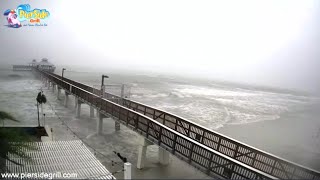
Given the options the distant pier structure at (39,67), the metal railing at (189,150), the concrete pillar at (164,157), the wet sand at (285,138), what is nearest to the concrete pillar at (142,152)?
the metal railing at (189,150)

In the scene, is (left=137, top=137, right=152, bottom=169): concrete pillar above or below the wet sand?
above

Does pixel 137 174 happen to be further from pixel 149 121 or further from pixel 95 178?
pixel 95 178

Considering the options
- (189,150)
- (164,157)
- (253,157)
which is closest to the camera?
(189,150)

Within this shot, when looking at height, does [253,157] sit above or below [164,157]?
above

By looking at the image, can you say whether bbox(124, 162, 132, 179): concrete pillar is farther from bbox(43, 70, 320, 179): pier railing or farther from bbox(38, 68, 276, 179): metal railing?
bbox(43, 70, 320, 179): pier railing

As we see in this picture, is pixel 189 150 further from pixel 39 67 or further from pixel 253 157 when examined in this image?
pixel 39 67

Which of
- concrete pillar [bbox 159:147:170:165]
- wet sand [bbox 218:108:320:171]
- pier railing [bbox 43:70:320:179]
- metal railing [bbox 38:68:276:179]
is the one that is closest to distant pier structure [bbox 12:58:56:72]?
wet sand [bbox 218:108:320:171]

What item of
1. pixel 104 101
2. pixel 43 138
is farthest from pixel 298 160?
pixel 43 138

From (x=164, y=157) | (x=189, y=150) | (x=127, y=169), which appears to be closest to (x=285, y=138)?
(x=164, y=157)

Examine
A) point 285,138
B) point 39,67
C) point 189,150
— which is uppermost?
point 39,67

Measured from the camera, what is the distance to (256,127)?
93.1 feet

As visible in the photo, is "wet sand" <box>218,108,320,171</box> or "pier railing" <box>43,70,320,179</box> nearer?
"pier railing" <box>43,70,320,179</box>

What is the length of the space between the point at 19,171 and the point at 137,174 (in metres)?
6.35

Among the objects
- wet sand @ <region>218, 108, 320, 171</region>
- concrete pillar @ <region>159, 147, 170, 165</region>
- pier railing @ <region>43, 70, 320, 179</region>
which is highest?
pier railing @ <region>43, 70, 320, 179</region>
